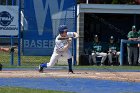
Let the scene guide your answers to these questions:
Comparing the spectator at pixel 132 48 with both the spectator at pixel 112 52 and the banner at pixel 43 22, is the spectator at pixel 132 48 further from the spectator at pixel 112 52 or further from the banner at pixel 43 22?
the banner at pixel 43 22

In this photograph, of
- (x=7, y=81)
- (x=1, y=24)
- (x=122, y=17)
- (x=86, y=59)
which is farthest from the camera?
(x=122, y=17)

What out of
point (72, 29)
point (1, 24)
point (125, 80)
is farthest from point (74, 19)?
point (125, 80)

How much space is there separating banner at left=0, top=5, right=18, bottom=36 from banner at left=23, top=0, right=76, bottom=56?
19.1 inches

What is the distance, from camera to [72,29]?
2172cm

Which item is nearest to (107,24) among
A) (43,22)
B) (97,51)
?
(97,51)

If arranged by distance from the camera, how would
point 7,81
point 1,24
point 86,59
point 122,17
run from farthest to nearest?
point 122,17
point 86,59
point 1,24
point 7,81

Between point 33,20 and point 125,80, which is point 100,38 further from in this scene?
point 125,80

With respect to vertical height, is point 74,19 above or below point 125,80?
above

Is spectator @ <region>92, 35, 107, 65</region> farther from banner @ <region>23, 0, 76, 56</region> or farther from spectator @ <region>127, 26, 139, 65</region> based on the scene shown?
banner @ <region>23, 0, 76, 56</region>

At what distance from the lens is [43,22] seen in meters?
21.4

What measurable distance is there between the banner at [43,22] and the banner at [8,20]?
48cm

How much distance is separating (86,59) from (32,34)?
9.24ft

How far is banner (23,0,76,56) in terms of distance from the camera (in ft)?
69.7

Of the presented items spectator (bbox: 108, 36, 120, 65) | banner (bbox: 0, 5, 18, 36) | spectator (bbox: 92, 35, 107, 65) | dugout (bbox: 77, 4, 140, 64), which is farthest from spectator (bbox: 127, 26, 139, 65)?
banner (bbox: 0, 5, 18, 36)
